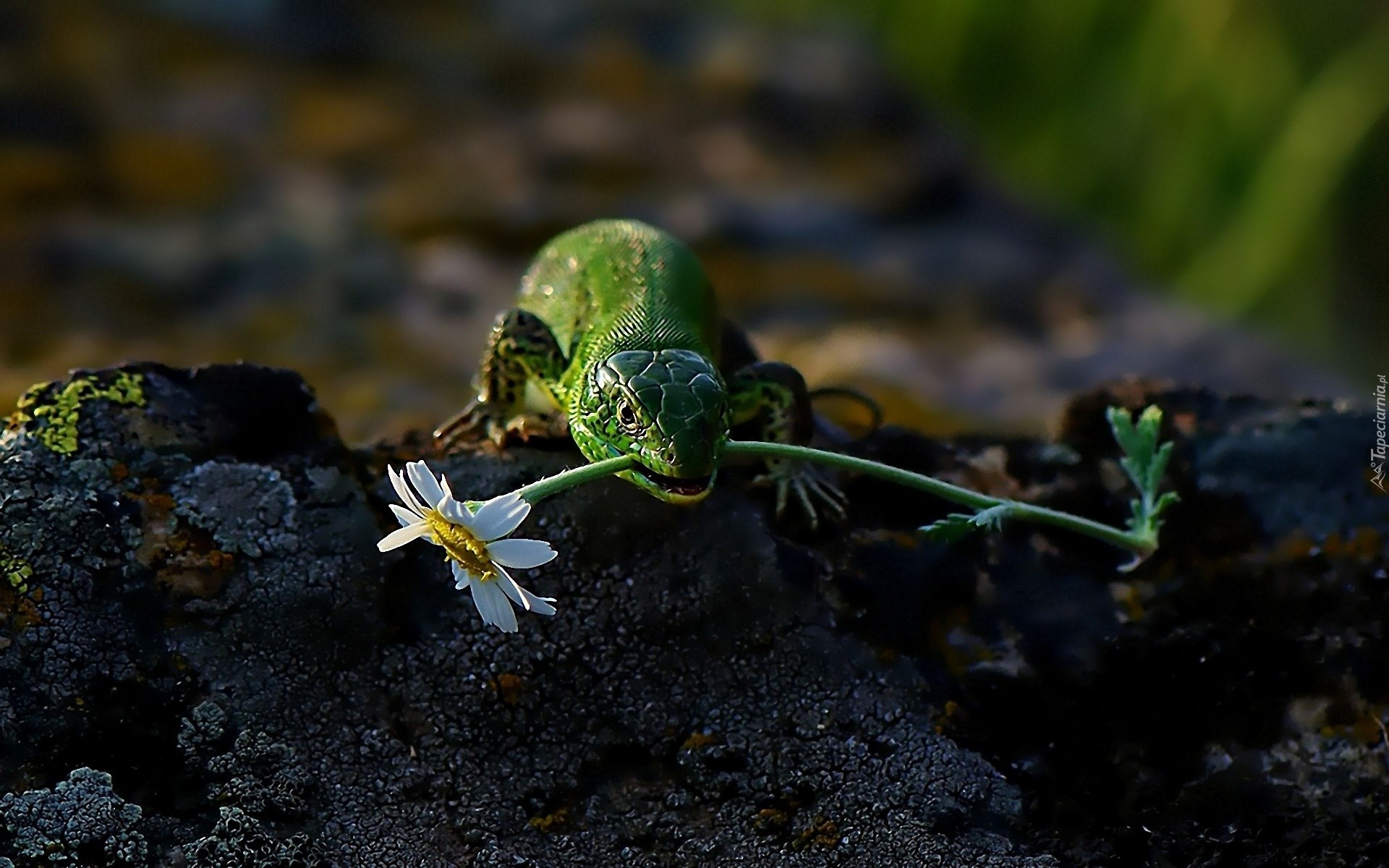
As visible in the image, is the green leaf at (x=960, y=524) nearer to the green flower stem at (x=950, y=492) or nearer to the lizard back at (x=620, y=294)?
the green flower stem at (x=950, y=492)

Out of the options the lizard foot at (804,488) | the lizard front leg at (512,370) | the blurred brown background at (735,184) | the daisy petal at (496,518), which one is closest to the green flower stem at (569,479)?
the daisy petal at (496,518)

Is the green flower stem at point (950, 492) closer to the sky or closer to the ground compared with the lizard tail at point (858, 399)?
closer to the ground

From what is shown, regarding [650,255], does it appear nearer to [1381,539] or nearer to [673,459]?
[673,459]

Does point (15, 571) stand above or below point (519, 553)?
above

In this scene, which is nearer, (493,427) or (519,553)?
(519,553)

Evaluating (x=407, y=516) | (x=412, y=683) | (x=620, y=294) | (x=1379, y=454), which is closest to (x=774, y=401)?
(x=620, y=294)

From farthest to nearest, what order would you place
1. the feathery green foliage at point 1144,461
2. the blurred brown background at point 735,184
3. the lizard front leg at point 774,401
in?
the blurred brown background at point 735,184 < the lizard front leg at point 774,401 < the feathery green foliage at point 1144,461

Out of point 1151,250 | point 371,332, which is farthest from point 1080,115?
point 371,332

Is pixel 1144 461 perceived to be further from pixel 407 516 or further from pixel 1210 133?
pixel 1210 133
